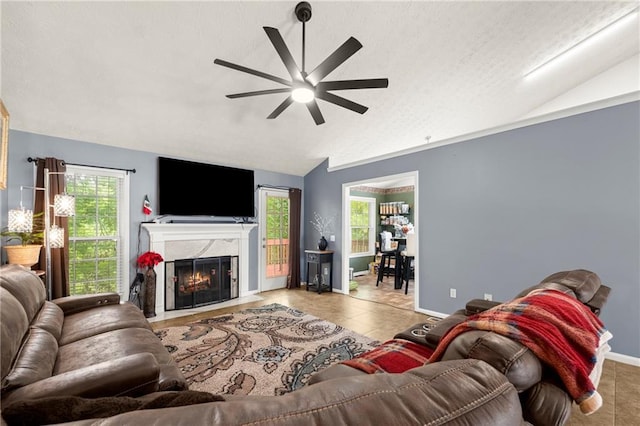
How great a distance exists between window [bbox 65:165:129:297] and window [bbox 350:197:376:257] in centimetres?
522

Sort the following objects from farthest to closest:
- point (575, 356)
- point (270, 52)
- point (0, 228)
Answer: point (0, 228), point (270, 52), point (575, 356)

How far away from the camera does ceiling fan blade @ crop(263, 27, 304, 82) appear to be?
1.87m

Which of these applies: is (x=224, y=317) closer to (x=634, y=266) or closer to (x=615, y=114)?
(x=634, y=266)

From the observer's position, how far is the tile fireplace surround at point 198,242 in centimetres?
431

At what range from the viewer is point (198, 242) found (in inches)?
187

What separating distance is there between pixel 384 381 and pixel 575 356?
2.71 ft

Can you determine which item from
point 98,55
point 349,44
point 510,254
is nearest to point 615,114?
point 510,254

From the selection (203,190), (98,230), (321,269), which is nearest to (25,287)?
(98,230)

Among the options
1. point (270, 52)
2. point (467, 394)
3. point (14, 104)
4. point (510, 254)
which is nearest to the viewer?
point (467, 394)

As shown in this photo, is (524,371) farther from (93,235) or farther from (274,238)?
(274,238)

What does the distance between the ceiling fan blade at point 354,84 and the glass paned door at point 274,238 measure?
11.8 ft

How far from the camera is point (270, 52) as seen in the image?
282cm

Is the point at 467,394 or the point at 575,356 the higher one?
the point at 467,394

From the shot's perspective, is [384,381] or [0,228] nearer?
[384,381]
